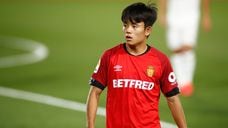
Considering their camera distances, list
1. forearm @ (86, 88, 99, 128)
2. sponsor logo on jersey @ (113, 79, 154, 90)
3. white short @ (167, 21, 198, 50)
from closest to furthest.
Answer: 1. sponsor logo on jersey @ (113, 79, 154, 90)
2. forearm @ (86, 88, 99, 128)
3. white short @ (167, 21, 198, 50)

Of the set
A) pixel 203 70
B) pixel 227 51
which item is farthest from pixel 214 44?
pixel 203 70

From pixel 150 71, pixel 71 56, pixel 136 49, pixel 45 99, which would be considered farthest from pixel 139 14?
pixel 71 56

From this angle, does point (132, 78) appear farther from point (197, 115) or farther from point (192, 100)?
point (192, 100)

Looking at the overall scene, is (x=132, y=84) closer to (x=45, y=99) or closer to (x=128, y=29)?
(x=128, y=29)

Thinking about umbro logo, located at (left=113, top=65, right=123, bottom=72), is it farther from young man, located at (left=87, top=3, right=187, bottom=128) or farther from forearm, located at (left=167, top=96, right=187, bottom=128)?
forearm, located at (left=167, top=96, right=187, bottom=128)

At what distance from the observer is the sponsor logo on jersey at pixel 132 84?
20.6ft

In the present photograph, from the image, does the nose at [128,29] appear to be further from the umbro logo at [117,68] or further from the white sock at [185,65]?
the white sock at [185,65]

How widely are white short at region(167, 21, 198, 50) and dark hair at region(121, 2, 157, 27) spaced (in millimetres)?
5901

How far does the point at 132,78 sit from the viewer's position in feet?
20.6

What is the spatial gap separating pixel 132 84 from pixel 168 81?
0.37m

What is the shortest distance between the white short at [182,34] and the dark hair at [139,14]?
590cm

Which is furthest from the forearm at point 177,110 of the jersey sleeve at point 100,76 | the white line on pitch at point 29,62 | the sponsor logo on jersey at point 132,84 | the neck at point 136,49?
the white line on pitch at point 29,62

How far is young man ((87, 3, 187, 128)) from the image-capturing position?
6285 mm

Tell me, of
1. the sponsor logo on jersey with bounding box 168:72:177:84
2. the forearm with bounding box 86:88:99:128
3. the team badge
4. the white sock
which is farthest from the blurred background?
the team badge
